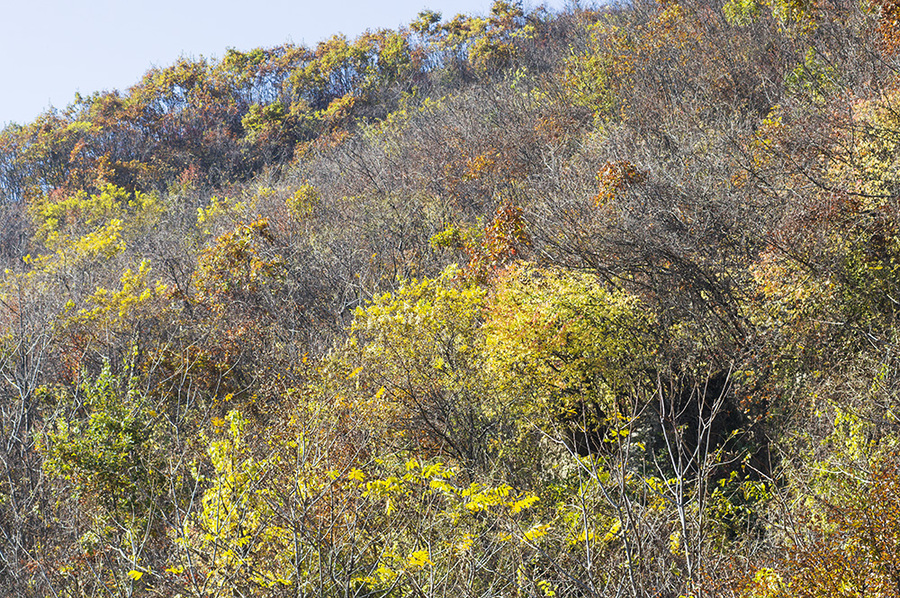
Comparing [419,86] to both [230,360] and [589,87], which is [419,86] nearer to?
[589,87]

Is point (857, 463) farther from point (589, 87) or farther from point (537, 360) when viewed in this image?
point (589, 87)

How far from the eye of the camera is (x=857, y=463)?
6.87m

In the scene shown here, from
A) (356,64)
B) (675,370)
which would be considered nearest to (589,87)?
(675,370)

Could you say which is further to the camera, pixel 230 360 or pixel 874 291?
pixel 230 360

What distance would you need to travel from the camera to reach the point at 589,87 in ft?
65.0

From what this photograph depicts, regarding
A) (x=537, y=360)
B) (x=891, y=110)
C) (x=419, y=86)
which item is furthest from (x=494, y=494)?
(x=419, y=86)

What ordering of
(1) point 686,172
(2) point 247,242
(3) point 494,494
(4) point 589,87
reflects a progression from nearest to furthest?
(3) point 494,494, (1) point 686,172, (2) point 247,242, (4) point 589,87

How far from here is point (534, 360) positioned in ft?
29.9

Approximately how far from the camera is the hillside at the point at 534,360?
5.91 m

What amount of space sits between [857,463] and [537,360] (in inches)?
157

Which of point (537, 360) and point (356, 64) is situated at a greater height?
point (356, 64)

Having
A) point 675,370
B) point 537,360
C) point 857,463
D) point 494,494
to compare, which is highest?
point 494,494

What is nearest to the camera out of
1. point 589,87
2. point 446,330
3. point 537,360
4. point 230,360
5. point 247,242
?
point 537,360

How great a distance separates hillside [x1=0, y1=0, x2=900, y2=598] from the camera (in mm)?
5914
